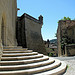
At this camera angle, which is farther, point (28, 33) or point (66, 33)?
point (66, 33)

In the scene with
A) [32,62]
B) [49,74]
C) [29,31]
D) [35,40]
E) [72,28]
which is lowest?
[49,74]

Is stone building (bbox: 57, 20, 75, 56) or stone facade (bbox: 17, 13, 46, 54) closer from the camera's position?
stone facade (bbox: 17, 13, 46, 54)

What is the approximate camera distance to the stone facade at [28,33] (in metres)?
13.0

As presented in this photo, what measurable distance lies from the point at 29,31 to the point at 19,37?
1785 millimetres

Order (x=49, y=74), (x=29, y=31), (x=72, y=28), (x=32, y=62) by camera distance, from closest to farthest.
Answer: (x=49, y=74) < (x=32, y=62) < (x=29, y=31) < (x=72, y=28)

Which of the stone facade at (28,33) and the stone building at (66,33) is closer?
the stone facade at (28,33)

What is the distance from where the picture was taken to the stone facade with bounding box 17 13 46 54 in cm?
1304

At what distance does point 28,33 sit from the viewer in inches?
527

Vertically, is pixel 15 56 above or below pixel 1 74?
above

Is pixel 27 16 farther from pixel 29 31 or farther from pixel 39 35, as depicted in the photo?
pixel 39 35

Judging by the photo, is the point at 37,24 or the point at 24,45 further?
the point at 37,24

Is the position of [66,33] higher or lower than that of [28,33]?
higher

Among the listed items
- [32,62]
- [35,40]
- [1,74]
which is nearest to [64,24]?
[35,40]

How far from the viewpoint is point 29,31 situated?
A: 13625mm
